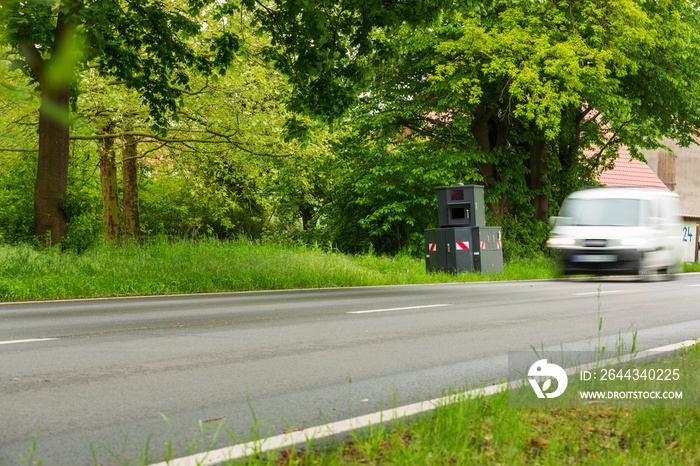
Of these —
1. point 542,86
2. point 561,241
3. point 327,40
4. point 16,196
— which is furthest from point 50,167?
point 542,86

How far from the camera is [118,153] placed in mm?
26734

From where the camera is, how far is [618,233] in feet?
26.8

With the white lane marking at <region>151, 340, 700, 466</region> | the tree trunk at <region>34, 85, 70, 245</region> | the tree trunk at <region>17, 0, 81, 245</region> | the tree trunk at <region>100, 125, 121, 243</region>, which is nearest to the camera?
the white lane marking at <region>151, 340, 700, 466</region>

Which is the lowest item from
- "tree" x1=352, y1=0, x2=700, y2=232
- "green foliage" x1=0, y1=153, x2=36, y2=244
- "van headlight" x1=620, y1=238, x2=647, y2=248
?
"van headlight" x1=620, y1=238, x2=647, y2=248

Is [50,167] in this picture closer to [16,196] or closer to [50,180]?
[50,180]

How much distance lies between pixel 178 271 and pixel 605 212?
33.9 ft

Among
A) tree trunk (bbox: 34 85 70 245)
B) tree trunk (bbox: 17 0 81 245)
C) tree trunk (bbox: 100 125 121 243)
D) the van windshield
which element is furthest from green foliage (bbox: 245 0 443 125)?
tree trunk (bbox: 100 125 121 243)

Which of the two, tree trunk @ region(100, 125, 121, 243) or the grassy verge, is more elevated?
tree trunk @ region(100, 125, 121, 243)

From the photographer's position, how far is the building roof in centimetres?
4438

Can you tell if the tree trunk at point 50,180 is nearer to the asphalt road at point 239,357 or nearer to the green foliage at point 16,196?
the green foliage at point 16,196

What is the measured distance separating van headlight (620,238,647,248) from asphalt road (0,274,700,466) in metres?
0.37

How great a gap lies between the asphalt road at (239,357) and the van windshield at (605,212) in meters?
0.75

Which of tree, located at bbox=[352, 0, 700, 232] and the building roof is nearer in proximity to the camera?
tree, located at bbox=[352, 0, 700, 232]

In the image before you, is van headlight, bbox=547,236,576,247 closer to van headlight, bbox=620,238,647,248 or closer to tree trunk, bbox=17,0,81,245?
van headlight, bbox=620,238,647,248
